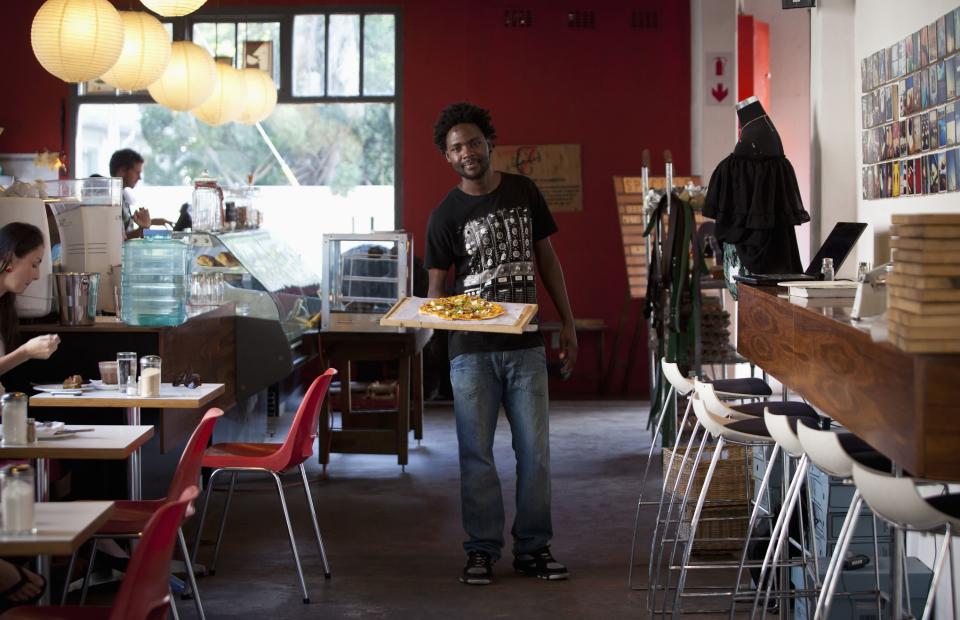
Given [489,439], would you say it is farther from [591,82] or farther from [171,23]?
[171,23]

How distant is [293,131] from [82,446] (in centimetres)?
745

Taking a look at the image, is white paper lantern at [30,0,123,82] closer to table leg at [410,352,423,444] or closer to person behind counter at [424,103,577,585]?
person behind counter at [424,103,577,585]

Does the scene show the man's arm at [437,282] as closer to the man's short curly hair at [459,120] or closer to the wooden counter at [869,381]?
the man's short curly hair at [459,120]

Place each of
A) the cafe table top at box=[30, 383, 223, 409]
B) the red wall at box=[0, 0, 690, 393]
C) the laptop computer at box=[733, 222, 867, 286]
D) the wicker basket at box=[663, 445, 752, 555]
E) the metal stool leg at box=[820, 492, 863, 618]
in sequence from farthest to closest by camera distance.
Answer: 1. the red wall at box=[0, 0, 690, 393]
2. the wicker basket at box=[663, 445, 752, 555]
3. the laptop computer at box=[733, 222, 867, 286]
4. the cafe table top at box=[30, 383, 223, 409]
5. the metal stool leg at box=[820, 492, 863, 618]

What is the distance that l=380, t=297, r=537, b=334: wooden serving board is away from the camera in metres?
4.49

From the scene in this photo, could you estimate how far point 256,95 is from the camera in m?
8.84

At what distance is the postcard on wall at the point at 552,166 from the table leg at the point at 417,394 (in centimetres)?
316

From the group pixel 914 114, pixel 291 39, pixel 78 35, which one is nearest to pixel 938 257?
pixel 914 114

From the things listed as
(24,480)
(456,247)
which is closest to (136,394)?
(456,247)

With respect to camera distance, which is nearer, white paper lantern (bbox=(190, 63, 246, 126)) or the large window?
white paper lantern (bbox=(190, 63, 246, 126))

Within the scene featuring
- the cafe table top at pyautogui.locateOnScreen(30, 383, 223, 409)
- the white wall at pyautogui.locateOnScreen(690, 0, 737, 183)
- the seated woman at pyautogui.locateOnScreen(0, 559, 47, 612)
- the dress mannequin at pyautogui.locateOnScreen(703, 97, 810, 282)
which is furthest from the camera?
the white wall at pyautogui.locateOnScreen(690, 0, 737, 183)

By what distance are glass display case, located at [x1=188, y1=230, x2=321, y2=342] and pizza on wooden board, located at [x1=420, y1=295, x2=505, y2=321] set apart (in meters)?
2.10

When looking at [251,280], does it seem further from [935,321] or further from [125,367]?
[935,321]

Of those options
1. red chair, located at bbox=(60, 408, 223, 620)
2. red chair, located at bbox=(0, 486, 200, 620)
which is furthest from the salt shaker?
red chair, located at bbox=(0, 486, 200, 620)
